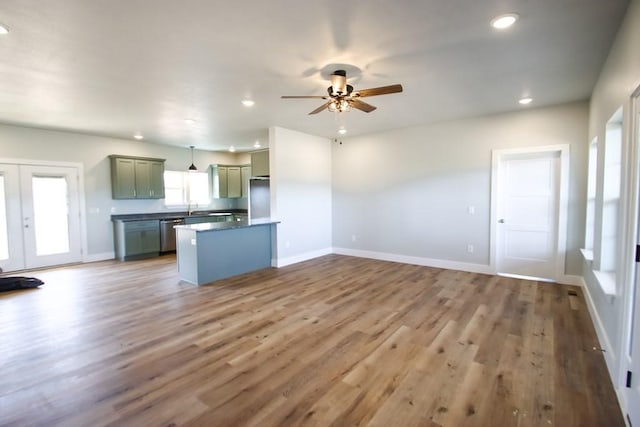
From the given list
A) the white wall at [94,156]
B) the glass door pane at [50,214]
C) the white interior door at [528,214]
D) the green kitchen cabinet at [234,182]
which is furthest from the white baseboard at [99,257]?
the white interior door at [528,214]

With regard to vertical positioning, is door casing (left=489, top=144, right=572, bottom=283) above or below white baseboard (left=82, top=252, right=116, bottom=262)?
above

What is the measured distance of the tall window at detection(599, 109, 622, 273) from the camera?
2.73 metres

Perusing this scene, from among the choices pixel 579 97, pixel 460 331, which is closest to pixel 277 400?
pixel 460 331

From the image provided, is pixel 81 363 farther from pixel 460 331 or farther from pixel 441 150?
pixel 441 150

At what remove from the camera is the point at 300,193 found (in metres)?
6.41

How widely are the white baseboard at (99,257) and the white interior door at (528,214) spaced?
26.0 feet

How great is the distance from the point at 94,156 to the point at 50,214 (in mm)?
1447

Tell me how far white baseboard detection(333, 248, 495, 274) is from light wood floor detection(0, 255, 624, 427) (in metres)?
0.76

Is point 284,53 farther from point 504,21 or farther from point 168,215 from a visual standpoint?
point 168,215

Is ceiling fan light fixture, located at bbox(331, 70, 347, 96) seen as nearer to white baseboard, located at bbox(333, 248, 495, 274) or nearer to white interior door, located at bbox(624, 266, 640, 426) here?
white interior door, located at bbox(624, 266, 640, 426)

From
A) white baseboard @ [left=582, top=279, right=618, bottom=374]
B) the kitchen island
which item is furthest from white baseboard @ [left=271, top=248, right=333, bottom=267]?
white baseboard @ [left=582, top=279, right=618, bottom=374]

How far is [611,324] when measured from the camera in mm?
2490

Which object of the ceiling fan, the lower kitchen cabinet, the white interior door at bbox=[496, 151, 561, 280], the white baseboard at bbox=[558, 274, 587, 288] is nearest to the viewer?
the ceiling fan

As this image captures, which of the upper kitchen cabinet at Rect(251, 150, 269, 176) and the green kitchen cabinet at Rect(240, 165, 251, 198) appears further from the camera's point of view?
the green kitchen cabinet at Rect(240, 165, 251, 198)
